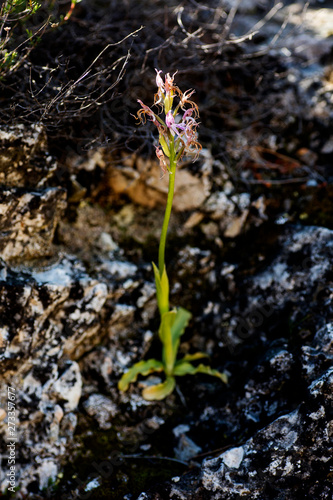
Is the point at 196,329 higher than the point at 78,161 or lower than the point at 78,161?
lower

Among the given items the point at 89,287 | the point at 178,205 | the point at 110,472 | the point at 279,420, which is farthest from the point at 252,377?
the point at 178,205

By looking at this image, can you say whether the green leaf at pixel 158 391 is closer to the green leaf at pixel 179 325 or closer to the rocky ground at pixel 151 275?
the rocky ground at pixel 151 275

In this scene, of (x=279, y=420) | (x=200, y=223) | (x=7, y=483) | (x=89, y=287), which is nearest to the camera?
(x=279, y=420)

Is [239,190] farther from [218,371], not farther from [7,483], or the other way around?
[7,483]

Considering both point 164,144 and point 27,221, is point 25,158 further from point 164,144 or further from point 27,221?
point 164,144

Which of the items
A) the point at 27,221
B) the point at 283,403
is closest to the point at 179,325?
the point at 283,403

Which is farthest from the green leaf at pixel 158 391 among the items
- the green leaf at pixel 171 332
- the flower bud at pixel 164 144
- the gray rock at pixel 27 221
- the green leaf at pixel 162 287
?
the flower bud at pixel 164 144
